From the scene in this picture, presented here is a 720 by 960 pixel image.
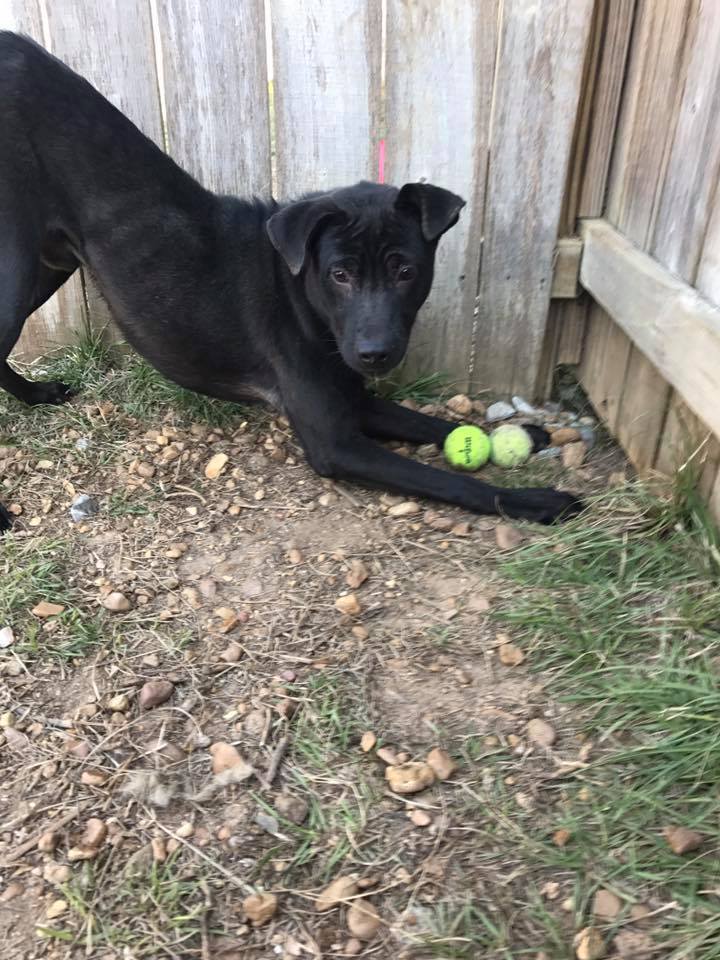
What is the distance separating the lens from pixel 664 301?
249 cm

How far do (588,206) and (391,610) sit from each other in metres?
1.87

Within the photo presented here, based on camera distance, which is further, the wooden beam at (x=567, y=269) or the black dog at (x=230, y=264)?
the wooden beam at (x=567, y=269)

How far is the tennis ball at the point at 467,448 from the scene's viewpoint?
3.09m

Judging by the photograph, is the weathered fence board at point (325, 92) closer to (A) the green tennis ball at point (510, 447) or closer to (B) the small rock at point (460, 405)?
(B) the small rock at point (460, 405)

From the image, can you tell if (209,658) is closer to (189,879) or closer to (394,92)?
(189,879)

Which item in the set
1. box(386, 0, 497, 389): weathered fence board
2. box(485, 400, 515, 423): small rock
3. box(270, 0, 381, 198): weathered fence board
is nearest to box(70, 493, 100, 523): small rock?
box(270, 0, 381, 198): weathered fence board

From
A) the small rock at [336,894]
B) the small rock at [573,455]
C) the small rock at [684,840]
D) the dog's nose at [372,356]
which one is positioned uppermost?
the dog's nose at [372,356]

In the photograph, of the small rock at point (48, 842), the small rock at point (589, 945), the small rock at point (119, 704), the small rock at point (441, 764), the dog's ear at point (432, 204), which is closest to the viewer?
the small rock at point (589, 945)

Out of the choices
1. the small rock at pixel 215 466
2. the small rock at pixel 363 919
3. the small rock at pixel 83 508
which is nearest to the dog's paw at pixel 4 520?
the small rock at pixel 83 508

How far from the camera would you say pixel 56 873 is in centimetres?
172

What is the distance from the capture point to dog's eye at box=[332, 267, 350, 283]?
2.72 m

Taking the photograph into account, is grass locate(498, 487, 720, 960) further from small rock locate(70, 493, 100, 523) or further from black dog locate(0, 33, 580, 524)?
small rock locate(70, 493, 100, 523)

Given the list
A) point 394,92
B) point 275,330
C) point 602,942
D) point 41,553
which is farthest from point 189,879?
point 394,92

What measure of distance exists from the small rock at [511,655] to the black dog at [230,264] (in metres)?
0.66
